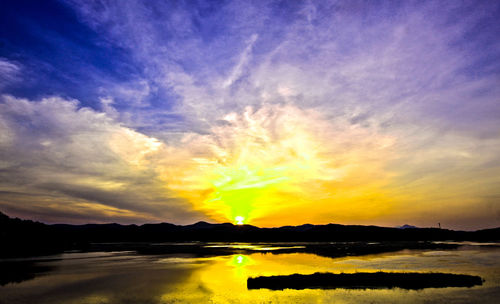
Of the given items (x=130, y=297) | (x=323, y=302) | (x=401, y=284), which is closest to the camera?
(x=323, y=302)

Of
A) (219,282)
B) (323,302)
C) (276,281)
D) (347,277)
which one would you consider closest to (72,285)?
(219,282)

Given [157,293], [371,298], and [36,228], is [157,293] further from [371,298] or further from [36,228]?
[36,228]

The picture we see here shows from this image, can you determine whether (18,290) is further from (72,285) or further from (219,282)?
(219,282)

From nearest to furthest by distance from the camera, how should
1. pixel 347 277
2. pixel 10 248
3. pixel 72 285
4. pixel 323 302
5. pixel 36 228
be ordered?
pixel 323 302, pixel 347 277, pixel 72 285, pixel 10 248, pixel 36 228

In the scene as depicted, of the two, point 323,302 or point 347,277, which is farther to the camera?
point 347,277

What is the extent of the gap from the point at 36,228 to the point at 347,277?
132m

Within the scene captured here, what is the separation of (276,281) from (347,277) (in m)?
7.48

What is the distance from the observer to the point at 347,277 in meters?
31.2

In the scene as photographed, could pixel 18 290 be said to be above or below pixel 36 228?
below

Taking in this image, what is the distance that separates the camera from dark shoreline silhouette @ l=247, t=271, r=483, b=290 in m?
29.0

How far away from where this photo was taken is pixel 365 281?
30219 millimetres

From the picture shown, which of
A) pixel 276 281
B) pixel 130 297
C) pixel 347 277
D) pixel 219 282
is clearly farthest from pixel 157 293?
pixel 347 277

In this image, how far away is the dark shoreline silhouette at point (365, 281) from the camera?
28953 millimetres

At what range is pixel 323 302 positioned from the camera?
77.5ft
